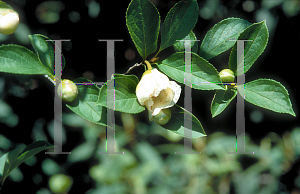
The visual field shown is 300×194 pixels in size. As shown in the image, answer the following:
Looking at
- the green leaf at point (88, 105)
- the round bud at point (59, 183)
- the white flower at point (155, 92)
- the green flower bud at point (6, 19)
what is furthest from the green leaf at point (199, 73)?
the round bud at point (59, 183)

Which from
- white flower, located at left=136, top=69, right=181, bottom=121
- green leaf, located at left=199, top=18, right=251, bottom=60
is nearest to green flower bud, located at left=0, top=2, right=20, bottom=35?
white flower, located at left=136, top=69, right=181, bottom=121

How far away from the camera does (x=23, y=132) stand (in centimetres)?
75

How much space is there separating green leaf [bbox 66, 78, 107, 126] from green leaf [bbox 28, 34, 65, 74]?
7cm

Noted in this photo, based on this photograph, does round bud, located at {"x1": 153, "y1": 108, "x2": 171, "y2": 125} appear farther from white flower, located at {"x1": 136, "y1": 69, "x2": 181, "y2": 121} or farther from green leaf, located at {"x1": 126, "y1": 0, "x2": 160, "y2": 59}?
green leaf, located at {"x1": 126, "y1": 0, "x2": 160, "y2": 59}

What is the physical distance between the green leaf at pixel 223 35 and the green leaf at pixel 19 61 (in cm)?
33

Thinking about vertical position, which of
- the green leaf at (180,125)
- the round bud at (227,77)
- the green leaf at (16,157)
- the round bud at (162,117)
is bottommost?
the green leaf at (16,157)

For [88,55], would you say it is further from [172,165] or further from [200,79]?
[172,165]

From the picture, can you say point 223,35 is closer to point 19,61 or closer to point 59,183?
point 19,61

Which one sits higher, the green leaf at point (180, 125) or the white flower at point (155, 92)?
the white flower at point (155, 92)

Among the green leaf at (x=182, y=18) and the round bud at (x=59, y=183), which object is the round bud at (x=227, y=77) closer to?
the green leaf at (x=182, y=18)

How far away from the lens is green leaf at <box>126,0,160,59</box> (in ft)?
1.33

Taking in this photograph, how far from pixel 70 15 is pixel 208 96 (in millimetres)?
459

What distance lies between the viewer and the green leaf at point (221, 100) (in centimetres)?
49

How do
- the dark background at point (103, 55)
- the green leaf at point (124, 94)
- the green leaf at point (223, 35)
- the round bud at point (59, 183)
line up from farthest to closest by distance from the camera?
the round bud at point (59, 183) → the dark background at point (103, 55) → the green leaf at point (223, 35) → the green leaf at point (124, 94)
